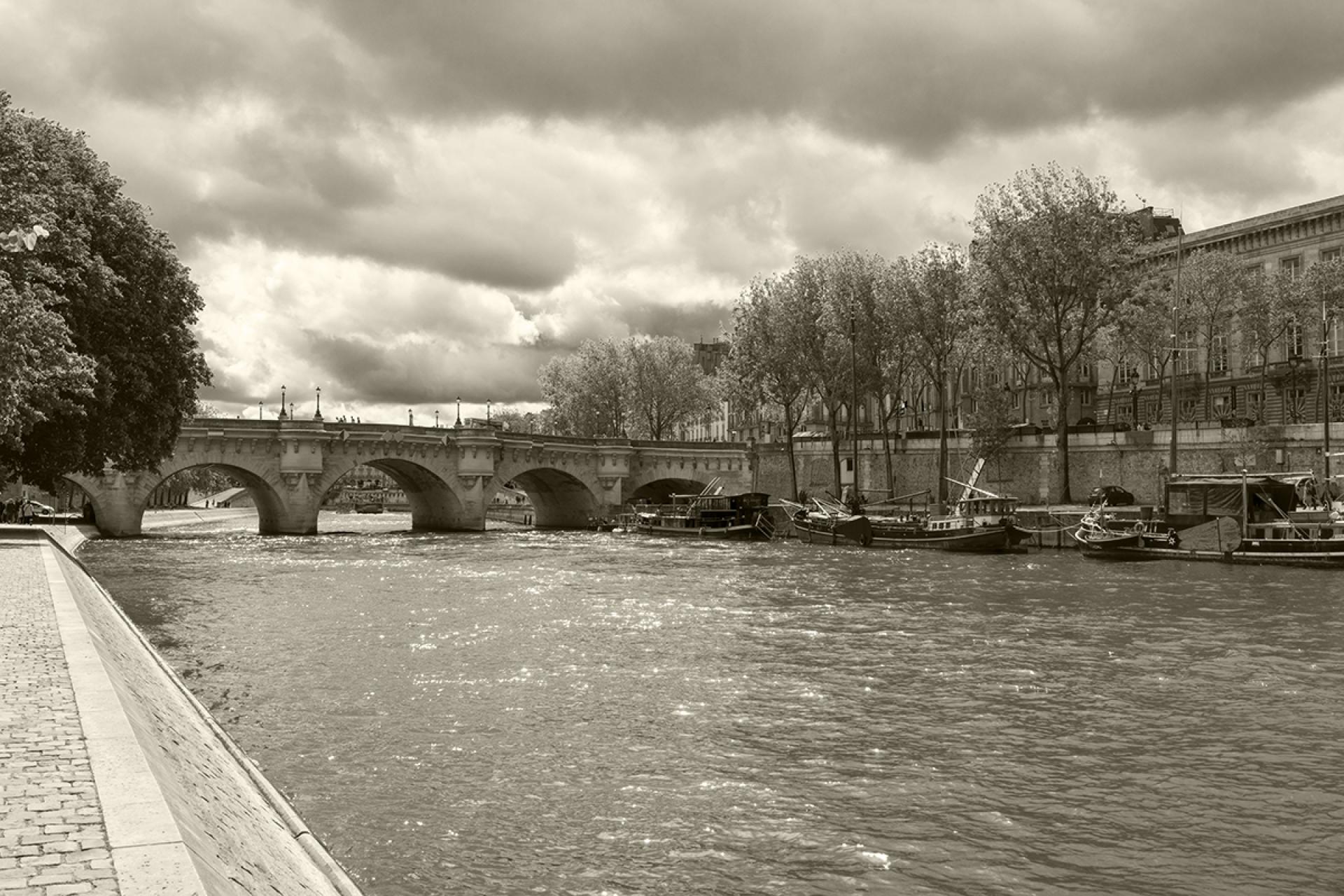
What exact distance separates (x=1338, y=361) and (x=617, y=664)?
5883 cm

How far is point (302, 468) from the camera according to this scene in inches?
2827

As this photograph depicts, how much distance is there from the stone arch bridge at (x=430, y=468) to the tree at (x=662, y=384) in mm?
14091

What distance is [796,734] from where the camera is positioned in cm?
1669

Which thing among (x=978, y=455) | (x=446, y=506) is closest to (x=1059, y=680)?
(x=978, y=455)

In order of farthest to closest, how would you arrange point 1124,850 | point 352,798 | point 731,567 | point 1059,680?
point 731,567, point 1059,680, point 352,798, point 1124,850

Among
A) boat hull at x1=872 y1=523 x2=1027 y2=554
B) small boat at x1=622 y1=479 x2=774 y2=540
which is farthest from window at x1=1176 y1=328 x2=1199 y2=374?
small boat at x1=622 y1=479 x2=774 y2=540

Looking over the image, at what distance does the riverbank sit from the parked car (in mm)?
53892

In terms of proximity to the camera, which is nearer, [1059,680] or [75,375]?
[1059,680]

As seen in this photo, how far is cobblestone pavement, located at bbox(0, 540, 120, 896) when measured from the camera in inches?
258

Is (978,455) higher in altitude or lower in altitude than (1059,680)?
higher

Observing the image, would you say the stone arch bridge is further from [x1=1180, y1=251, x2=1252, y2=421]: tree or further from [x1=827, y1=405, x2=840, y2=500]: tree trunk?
[x1=1180, y1=251, x2=1252, y2=421]: tree

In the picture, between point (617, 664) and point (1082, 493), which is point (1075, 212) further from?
point (617, 664)

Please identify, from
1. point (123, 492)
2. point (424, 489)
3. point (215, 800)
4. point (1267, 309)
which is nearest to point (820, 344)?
point (1267, 309)

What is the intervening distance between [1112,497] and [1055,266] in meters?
12.8
